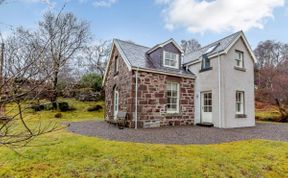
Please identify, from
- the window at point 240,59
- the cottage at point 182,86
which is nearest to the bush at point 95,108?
the cottage at point 182,86

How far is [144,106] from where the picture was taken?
11.4 m

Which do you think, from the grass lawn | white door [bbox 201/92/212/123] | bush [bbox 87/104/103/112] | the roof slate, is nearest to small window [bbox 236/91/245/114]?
white door [bbox 201/92/212/123]

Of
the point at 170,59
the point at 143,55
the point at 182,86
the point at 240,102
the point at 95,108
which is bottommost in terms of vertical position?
the point at 95,108

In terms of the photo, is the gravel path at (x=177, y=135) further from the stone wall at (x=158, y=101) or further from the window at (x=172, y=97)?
the window at (x=172, y=97)

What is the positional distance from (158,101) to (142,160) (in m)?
6.80

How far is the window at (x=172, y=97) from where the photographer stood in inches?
498

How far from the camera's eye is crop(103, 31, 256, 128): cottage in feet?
37.7

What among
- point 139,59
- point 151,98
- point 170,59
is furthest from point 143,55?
point 151,98

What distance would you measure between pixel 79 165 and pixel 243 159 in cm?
502

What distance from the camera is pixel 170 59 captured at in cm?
1354

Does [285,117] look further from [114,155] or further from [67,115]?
[67,115]

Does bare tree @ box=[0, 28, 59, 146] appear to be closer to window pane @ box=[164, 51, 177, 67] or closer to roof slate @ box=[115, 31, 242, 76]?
roof slate @ box=[115, 31, 242, 76]

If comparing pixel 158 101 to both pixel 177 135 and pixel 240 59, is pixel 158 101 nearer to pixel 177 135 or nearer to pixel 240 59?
pixel 177 135

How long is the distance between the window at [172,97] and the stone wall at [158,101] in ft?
0.98
